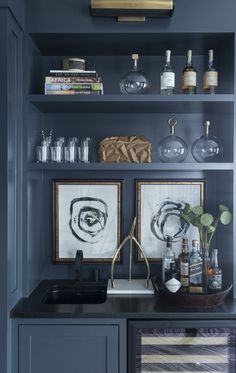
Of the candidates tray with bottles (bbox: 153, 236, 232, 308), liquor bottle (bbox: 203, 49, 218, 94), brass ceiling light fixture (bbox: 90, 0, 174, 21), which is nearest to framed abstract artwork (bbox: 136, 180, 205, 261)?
tray with bottles (bbox: 153, 236, 232, 308)

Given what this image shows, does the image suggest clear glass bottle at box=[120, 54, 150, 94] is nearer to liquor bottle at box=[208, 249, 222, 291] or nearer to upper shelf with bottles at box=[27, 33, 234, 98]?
upper shelf with bottles at box=[27, 33, 234, 98]

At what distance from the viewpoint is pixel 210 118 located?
2.54 meters

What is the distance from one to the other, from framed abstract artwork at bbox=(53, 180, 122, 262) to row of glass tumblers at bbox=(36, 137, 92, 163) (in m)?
0.25

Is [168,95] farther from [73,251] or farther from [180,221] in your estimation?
[73,251]

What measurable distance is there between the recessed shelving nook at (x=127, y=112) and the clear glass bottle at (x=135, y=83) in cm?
8

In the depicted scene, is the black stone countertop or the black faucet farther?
the black faucet

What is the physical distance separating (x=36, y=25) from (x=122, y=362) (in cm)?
165

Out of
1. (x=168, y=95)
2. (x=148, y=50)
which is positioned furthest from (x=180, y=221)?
(x=148, y=50)

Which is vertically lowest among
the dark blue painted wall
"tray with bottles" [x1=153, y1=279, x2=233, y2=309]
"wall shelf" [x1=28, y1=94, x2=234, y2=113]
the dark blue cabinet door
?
the dark blue cabinet door

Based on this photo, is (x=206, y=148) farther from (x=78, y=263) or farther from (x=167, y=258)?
(x=78, y=263)

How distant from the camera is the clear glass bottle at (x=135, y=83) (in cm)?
229

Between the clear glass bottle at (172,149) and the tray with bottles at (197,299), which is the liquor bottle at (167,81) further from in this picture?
the tray with bottles at (197,299)

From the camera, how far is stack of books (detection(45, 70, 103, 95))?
87.1 inches

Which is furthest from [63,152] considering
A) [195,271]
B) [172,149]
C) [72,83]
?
[195,271]
